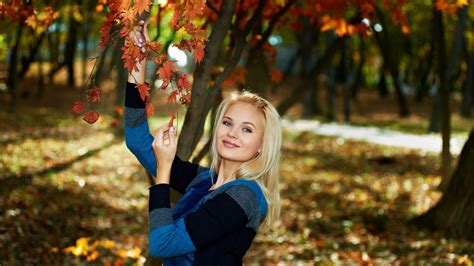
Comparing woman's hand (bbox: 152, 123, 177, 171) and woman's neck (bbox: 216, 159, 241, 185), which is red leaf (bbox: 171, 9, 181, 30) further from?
woman's neck (bbox: 216, 159, 241, 185)

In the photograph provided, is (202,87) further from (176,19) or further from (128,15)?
(128,15)

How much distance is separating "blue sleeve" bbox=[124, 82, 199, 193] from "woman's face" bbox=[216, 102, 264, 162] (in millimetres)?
387

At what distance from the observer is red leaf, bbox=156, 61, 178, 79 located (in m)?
2.92

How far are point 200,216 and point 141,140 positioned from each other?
0.68 meters

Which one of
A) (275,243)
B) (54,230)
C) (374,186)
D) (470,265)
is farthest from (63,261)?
(374,186)

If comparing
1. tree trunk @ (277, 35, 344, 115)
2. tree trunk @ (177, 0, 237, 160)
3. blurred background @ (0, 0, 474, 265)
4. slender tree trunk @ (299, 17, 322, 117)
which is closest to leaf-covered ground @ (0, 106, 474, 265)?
blurred background @ (0, 0, 474, 265)

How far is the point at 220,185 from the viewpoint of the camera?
9.98 feet

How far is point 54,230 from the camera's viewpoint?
8.38 m

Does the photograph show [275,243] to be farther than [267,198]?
Yes

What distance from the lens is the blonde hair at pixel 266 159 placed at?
296 cm

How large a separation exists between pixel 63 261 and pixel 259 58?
299cm

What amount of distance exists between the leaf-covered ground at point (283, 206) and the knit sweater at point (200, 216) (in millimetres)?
3528

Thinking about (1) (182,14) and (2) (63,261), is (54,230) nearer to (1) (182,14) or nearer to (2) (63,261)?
(2) (63,261)

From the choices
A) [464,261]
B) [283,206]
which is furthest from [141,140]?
[283,206]
